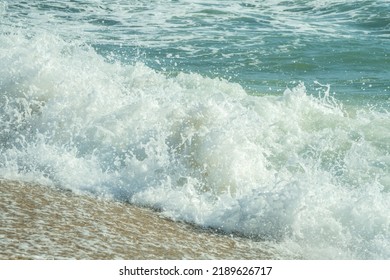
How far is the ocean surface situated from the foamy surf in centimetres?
2

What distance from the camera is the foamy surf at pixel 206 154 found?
328 inches

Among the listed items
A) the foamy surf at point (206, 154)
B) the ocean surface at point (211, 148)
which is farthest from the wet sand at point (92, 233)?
the foamy surf at point (206, 154)

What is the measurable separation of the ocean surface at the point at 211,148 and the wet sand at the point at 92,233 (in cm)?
4

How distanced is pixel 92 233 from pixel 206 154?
9.50 ft

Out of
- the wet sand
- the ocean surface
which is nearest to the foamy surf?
the ocean surface

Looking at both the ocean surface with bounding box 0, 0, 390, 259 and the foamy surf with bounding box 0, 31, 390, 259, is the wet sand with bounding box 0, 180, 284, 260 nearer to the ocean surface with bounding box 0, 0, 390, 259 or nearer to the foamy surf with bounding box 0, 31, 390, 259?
the ocean surface with bounding box 0, 0, 390, 259

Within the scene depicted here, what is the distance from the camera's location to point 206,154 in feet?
32.0

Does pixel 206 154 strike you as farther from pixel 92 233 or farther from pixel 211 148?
pixel 92 233

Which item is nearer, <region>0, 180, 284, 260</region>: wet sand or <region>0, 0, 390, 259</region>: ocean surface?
<region>0, 180, 284, 260</region>: wet sand

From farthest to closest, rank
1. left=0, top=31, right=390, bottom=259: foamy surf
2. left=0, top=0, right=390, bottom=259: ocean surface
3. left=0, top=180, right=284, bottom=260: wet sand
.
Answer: left=0, top=31, right=390, bottom=259: foamy surf, left=0, top=0, right=390, bottom=259: ocean surface, left=0, top=180, right=284, bottom=260: wet sand

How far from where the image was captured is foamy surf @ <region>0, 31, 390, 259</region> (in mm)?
8344

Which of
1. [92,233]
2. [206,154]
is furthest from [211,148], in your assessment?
[92,233]

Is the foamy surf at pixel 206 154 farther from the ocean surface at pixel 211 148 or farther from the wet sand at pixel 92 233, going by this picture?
the wet sand at pixel 92 233
